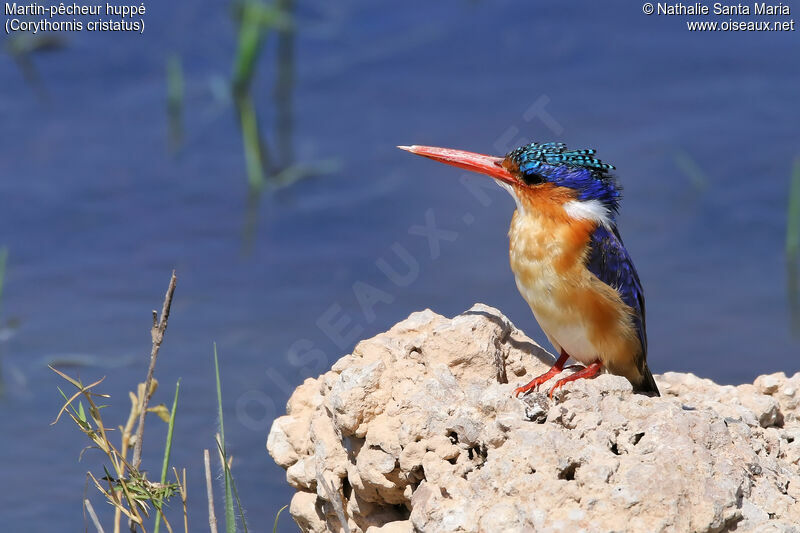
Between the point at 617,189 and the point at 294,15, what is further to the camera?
the point at 294,15

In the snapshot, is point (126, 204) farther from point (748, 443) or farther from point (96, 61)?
point (748, 443)

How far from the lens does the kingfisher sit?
4.48 metres

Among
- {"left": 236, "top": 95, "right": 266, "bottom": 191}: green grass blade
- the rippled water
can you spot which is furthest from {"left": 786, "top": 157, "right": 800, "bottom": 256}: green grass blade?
{"left": 236, "top": 95, "right": 266, "bottom": 191}: green grass blade

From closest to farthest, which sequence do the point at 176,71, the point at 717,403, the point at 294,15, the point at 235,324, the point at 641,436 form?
the point at 641,436 → the point at 717,403 → the point at 235,324 → the point at 176,71 → the point at 294,15

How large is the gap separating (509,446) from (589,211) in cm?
149

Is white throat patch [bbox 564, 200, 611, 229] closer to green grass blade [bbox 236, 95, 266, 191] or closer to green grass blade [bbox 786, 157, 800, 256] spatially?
green grass blade [bbox 786, 157, 800, 256]

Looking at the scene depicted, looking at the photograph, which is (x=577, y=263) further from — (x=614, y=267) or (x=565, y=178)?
(x=565, y=178)

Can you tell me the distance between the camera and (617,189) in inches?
184

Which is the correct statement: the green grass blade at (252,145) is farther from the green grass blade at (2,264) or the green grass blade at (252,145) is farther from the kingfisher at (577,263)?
the kingfisher at (577,263)

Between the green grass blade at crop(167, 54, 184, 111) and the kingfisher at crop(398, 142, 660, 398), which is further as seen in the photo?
the green grass blade at crop(167, 54, 184, 111)

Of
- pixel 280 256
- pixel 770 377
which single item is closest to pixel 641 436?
pixel 770 377

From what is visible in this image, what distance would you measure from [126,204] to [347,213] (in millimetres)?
1918

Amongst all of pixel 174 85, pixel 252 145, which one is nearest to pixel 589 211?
pixel 252 145

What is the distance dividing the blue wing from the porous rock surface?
1.29ft
